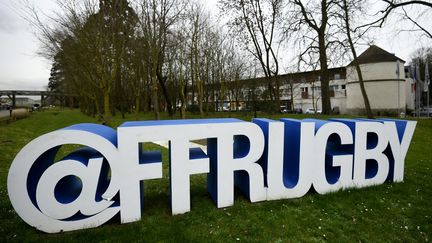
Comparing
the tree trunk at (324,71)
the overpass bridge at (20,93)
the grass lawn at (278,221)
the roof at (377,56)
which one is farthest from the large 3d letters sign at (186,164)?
the overpass bridge at (20,93)

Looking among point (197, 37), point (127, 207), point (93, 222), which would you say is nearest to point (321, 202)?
point (127, 207)

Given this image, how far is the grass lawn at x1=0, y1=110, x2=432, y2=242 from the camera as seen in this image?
137 inches

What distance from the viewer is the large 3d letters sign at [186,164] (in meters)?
3.51

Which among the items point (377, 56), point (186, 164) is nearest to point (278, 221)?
point (186, 164)

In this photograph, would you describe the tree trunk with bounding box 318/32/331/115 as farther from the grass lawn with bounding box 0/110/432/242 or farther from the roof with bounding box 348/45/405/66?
the roof with bounding box 348/45/405/66

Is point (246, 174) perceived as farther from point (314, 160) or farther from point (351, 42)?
point (351, 42)

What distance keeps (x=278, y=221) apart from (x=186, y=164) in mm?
1778

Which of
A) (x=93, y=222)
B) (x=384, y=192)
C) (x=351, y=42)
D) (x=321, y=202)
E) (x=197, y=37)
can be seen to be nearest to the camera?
(x=93, y=222)

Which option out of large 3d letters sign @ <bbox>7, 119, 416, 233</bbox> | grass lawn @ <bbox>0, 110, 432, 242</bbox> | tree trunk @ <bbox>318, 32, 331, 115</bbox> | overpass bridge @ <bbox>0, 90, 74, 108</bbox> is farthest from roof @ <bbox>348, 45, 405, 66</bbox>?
overpass bridge @ <bbox>0, 90, 74, 108</bbox>

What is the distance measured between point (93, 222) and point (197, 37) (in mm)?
21226

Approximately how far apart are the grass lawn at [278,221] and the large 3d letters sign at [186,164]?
0.68 feet

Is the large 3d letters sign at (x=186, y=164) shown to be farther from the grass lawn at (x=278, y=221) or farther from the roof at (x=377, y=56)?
the roof at (x=377, y=56)

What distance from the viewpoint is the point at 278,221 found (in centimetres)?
392

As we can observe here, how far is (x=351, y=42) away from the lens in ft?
56.3
